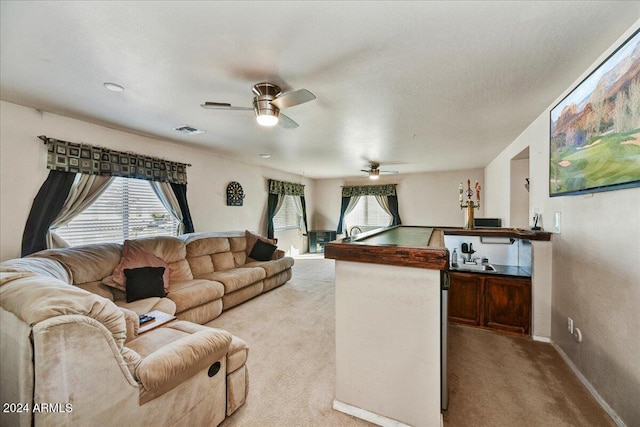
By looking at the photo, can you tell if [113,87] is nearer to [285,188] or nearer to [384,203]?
[285,188]

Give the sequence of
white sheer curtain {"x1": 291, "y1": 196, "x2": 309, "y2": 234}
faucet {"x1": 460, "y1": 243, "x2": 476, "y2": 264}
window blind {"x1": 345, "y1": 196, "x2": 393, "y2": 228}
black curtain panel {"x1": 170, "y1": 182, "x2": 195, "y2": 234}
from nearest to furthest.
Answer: faucet {"x1": 460, "y1": 243, "x2": 476, "y2": 264}
black curtain panel {"x1": 170, "y1": 182, "x2": 195, "y2": 234}
white sheer curtain {"x1": 291, "y1": 196, "x2": 309, "y2": 234}
window blind {"x1": 345, "y1": 196, "x2": 393, "y2": 228}

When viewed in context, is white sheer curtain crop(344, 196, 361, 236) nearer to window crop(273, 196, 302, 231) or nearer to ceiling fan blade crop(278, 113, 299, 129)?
window crop(273, 196, 302, 231)

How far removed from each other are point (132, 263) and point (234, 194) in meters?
2.54

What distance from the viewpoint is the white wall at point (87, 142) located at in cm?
248

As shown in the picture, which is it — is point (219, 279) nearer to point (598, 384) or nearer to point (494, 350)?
point (494, 350)

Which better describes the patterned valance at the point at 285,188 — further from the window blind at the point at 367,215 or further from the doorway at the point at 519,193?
the doorway at the point at 519,193

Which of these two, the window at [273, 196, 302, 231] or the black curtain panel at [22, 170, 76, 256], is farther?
the window at [273, 196, 302, 231]

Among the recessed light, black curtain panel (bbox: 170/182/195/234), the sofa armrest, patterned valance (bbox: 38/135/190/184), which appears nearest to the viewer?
the sofa armrest

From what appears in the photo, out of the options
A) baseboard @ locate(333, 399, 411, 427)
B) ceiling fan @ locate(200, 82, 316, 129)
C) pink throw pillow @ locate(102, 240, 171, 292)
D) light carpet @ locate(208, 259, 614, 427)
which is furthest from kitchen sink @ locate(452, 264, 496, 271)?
pink throw pillow @ locate(102, 240, 171, 292)

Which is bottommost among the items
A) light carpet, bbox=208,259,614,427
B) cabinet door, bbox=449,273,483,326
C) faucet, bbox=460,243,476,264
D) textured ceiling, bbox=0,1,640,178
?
light carpet, bbox=208,259,614,427

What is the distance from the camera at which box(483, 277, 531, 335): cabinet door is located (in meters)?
2.56

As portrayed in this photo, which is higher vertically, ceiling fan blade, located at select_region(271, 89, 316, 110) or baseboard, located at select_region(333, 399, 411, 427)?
ceiling fan blade, located at select_region(271, 89, 316, 110)

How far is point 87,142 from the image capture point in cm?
302

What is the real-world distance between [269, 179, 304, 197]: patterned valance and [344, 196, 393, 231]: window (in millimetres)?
1798
